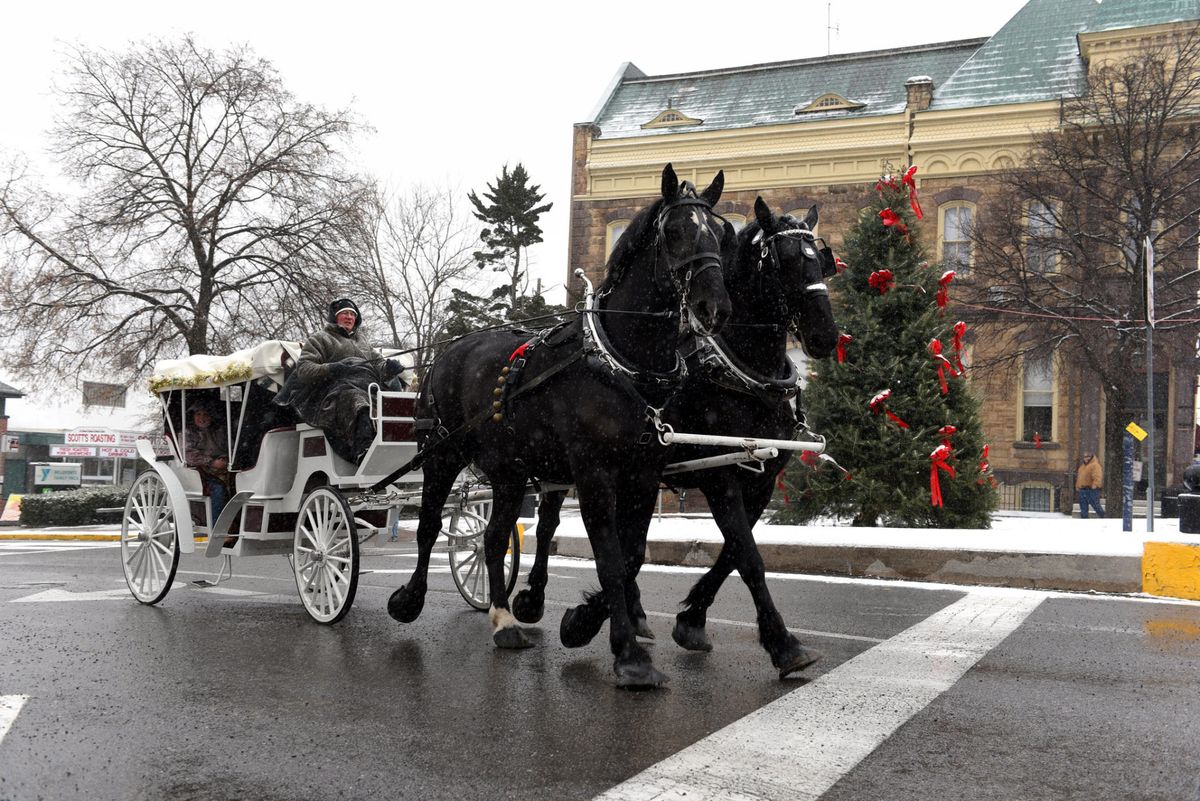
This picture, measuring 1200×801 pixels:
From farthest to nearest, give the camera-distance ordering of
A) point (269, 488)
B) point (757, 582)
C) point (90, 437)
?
point (90, 437) → point (269, 488) → point (757, 582)

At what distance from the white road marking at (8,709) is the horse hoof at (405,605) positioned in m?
2.37

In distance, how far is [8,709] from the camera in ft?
14.8

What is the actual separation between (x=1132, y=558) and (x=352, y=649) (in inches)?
272

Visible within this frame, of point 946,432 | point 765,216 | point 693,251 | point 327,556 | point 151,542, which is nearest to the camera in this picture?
point 693,251

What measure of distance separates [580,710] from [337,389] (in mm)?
3756

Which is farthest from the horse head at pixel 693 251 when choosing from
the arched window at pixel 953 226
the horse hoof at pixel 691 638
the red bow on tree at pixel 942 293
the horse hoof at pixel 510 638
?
the arched window at pixel 953 226

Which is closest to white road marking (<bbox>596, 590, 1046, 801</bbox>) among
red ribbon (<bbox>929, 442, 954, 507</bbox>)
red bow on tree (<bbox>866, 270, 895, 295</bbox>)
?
red ribbon (<bbox>929, 442, 954, 507</bbox>)

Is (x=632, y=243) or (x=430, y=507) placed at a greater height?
(x=632, y=243)

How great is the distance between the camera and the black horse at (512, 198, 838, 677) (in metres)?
5.76

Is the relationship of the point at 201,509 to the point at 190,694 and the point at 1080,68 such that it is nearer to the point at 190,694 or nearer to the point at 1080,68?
the point at 190,694

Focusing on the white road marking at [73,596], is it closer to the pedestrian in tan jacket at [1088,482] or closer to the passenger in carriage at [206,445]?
the passenger in carriage at [206,445]

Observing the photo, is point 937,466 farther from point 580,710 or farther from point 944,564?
point 580,710

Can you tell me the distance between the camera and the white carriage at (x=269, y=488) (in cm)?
752

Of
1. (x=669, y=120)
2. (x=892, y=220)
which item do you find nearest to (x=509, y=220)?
(x=669, y=120)
